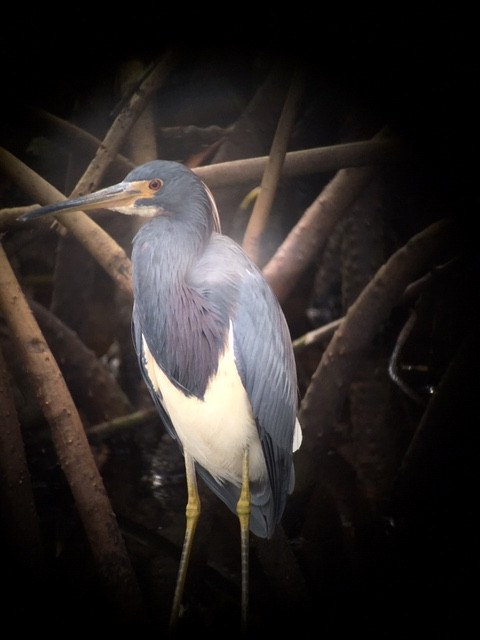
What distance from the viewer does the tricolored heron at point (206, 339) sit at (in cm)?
159

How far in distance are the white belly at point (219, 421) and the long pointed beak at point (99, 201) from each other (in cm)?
36

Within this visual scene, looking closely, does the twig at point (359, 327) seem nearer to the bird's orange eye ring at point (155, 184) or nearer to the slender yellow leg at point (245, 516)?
the slender yellow leg at point (245, 516)

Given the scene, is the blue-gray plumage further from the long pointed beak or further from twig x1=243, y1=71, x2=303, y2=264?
twig x1=243, y1=71, x2=303, y2=264

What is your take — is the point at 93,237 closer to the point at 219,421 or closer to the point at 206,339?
the point at 206,339

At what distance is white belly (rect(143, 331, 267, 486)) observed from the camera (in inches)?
63.9

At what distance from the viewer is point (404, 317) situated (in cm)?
255

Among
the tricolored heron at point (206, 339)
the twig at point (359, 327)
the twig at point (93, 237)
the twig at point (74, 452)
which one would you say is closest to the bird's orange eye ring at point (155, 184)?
the tricolored heron at point (206, 339)

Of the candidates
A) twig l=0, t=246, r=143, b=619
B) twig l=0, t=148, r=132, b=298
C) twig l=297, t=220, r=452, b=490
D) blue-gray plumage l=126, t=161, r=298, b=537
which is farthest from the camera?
twig l=297, t=220, r=452, b=490

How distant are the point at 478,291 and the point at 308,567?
1019 mm

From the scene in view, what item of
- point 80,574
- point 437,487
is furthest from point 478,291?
point 80,574

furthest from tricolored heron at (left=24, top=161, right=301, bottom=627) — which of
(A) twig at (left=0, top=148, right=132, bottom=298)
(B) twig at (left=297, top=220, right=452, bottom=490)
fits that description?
(B) twig at (left=297, top=220, right=452, bottom=490)

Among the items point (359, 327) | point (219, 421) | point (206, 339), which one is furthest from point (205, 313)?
point (359, 327)

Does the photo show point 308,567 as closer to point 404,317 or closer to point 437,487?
point 437,487

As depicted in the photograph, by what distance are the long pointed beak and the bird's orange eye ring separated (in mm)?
31
